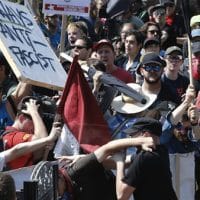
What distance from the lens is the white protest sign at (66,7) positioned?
10922 mm

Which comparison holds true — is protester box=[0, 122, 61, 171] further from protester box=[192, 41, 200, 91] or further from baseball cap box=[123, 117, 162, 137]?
protester box=[192, 41, 200, 91]

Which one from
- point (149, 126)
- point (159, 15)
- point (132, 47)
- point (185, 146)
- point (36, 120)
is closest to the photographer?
point (149, 126)

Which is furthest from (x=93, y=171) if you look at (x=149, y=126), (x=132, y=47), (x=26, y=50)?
(x=132, y=47)

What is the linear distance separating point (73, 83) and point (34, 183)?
9.88 feet

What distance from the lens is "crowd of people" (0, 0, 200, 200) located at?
7469 millimetres

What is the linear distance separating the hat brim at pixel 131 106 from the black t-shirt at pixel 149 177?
1.40m

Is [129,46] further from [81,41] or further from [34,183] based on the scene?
[34,183]

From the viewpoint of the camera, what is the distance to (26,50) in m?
8.09

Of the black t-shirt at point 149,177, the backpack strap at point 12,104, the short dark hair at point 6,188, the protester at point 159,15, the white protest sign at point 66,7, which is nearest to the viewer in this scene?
the short dark hair at point 6,188

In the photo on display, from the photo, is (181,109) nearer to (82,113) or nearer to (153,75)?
(153,75)

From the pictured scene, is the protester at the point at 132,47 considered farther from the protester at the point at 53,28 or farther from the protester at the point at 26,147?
the protester at the point at 26,147

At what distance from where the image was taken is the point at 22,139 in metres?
7.98

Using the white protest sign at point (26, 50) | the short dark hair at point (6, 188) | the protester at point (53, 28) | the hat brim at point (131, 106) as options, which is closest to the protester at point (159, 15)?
the protester at point (53, 28)

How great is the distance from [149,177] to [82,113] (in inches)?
41.8
